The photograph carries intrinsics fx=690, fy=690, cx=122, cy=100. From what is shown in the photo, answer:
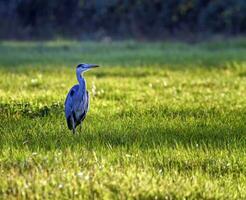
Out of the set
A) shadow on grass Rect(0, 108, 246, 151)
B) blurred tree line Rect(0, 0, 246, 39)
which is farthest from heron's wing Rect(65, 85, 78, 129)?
blurred tree line Rect(0, 0, 246, 39)

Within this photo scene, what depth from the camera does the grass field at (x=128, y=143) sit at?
5.48m

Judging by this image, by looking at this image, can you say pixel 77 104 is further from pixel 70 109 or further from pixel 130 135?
pixel 130 135

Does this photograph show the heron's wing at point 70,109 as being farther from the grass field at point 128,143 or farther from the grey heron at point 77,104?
the grass field at point 128,143

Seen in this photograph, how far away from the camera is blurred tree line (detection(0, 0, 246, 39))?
41812 millimetres

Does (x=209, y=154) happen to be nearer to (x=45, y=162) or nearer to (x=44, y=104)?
(x=45, y=162)

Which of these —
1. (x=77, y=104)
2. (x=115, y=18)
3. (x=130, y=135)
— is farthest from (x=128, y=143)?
(x=115, y=18)

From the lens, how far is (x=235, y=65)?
21.0 metres

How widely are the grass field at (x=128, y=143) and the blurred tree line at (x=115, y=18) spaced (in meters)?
27.1

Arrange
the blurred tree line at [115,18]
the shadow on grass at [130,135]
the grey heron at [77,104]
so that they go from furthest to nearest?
the blurred tree line at [115,18]
the grey heron at [77,104]
the shadow on grass at [130,135]

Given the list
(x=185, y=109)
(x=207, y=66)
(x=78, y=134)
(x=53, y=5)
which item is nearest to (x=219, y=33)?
(x=53, y=5)

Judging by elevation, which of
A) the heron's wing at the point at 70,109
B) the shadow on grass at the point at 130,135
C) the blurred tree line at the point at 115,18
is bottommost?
the shadow on grass at the point at 130,135

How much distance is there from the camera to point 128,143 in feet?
24.8

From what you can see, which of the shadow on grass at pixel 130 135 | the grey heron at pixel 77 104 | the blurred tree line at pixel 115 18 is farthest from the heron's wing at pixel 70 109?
the blurred tree line at pixel 115 18

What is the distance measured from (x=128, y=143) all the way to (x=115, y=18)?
3818 cm
